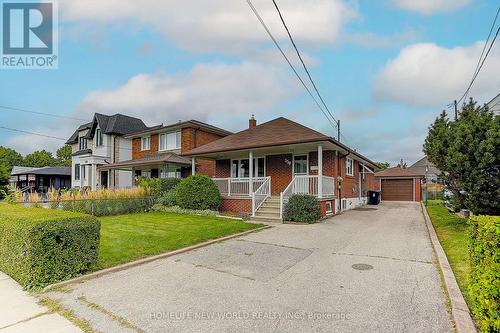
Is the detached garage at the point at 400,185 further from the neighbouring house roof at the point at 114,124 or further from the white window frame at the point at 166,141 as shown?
the neighbouring house roof at the point at 114,124

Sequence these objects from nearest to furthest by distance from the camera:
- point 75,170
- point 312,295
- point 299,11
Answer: point 312,295, point 299,11, point 75,170

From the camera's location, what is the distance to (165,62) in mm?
15508

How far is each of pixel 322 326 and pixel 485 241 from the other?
207 centimetres

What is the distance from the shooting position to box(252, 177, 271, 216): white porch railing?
1466cm

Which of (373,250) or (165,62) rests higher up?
(165,62)

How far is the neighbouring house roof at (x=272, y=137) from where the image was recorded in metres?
14.0

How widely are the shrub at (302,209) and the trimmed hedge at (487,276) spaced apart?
29.8ft

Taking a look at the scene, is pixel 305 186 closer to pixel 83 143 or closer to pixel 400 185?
pixel 400 185

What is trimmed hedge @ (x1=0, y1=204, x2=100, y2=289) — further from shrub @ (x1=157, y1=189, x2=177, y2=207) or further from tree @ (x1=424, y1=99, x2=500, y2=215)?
shrub @ (x1=157, y1=189, x2=177, y2=207)

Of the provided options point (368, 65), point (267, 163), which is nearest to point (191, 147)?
point (267, 163)

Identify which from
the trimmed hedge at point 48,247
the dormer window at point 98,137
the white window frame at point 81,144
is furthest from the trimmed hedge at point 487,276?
the white window frame at point 81,144

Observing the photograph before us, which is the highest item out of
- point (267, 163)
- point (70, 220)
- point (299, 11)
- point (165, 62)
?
point (165, 62)

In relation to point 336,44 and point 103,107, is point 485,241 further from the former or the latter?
point 103,107

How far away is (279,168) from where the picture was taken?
17.5 meters
